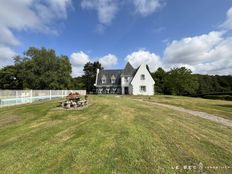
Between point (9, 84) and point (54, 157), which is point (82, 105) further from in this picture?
point (9, 84)

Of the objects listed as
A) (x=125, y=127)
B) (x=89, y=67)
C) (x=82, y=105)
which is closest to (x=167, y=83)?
(x=89, y=67)

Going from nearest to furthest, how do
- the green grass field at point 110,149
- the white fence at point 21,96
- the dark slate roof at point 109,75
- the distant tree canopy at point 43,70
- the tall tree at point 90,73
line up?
the green grass field at point 110,149 < the white fence at point 21,96 < the distant tree canopy at point 43,70 < the dark slate roof at point 109,75 < the tall tree at point 90,73

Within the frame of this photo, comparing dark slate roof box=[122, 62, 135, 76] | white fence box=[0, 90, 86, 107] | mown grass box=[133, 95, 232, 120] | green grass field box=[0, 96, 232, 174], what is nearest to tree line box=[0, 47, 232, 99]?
dark slate roof box=[122, 62, 135, 76]

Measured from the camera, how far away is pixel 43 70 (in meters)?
39.3

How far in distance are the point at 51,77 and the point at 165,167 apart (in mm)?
37977

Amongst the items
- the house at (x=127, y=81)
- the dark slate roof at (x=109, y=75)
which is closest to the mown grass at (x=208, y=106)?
the house at (x=127, y=81)

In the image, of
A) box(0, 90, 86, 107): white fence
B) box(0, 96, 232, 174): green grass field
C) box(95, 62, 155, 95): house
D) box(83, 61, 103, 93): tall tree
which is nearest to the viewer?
box(0, 96, 232, 174): green grass field

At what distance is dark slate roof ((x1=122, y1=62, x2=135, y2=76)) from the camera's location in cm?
3902

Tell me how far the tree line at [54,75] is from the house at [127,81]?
9.32 m

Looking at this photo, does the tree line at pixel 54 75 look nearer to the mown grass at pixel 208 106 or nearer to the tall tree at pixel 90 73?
the tall tree at pixel 90 73

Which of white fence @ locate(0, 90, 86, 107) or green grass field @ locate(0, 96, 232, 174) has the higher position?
white fence @ locate(0, 90, 86, 107)

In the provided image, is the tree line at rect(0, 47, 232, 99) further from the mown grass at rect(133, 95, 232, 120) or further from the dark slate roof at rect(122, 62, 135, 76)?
the mown grass at rect(133, 95, 232, 120)

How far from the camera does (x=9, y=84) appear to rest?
1785 inches

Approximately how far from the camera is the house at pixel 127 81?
36156 millimetres
